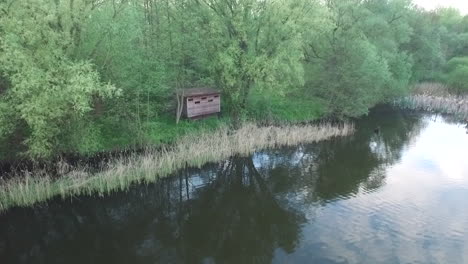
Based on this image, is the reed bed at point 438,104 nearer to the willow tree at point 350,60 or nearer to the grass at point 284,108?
the willow tree at point 350,60

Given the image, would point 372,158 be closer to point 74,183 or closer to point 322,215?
point 322,215

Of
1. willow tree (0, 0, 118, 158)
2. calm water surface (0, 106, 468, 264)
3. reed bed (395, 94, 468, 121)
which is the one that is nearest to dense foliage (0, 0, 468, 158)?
willow tree (0, 0, 118, 158)

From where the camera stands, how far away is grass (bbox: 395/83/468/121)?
36544 millimetres

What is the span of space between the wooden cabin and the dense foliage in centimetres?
76

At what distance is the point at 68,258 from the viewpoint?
40.7ft

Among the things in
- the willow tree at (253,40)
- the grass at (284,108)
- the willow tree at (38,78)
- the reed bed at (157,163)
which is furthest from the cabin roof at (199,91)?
the willow tree at (38,78)

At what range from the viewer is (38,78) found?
47.9 feet

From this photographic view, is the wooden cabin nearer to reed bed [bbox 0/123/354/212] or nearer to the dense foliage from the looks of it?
the dense foliage

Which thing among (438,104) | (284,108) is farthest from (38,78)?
(438,104)

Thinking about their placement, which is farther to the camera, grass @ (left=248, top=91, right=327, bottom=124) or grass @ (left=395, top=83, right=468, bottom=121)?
grass @ (left=395, top=83, right=468, bottom=121)

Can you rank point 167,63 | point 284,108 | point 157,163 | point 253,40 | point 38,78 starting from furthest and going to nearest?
point 284,108, point 253,40, point 167,63, point 157,163, point 38,78

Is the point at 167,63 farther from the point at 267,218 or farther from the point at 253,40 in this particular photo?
the point at 267,218

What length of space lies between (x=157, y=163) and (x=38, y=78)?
293 inches

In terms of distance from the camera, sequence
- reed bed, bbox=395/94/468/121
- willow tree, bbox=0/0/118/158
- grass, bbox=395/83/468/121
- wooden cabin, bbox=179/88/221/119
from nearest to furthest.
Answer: willow tree, bbox=0/0/118/158
wooden cabin, bbox=179/88/221/119
reed bed, bbox=395/94/468/121
grass, bbox=395/83/468/121
